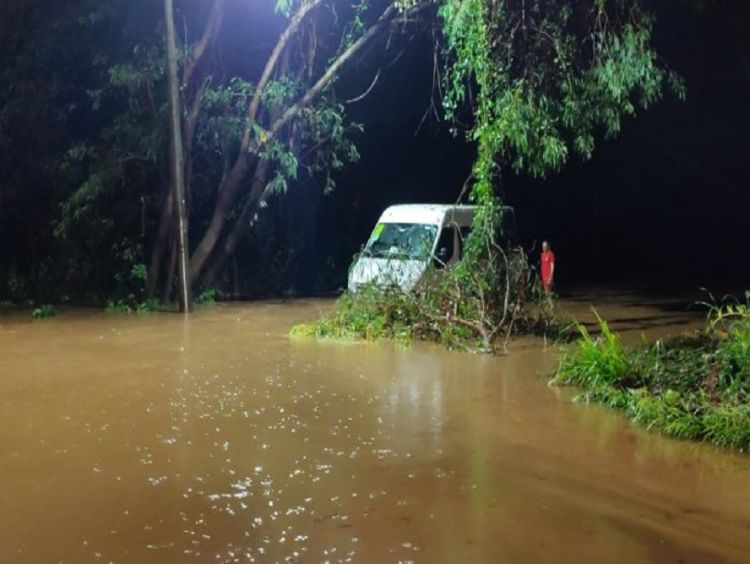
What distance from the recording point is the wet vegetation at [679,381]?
7.97 metres

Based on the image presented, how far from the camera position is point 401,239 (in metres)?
16.2

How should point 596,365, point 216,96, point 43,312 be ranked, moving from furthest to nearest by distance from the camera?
point 216,96 → point 43,312 → point 596,365

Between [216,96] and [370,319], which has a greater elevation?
[216,96]

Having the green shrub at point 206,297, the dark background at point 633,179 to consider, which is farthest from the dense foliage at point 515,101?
the dark background at point 633,179

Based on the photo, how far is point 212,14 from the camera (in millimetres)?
17656

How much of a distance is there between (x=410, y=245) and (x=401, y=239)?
59 cm

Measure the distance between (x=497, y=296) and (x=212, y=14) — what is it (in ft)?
28.3

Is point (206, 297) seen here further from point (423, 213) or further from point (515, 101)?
point (515, 101)

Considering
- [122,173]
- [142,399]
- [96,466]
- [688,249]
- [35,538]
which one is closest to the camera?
[35,538]

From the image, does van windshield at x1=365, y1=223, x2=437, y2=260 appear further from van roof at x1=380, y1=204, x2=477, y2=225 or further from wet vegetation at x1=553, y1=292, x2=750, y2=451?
wet vegetation at x1=553, y1=292, x2=750, y2=451

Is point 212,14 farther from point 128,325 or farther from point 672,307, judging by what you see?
point 672,307

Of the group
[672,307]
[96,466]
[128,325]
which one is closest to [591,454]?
[96,466]

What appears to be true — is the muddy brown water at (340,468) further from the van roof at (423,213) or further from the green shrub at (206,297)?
the green shrub at (206,297)

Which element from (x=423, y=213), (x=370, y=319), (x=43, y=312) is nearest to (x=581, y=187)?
(x=423, y=213)
